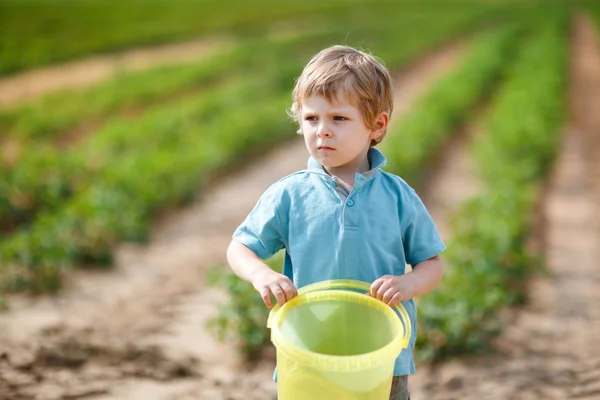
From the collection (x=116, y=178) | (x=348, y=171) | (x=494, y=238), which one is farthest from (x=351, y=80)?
(x=116, y=178)

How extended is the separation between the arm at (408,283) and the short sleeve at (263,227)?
36 cm

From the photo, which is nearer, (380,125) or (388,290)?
(388,290)

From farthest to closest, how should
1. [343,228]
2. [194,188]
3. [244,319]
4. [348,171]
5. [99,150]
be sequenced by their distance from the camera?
1. [99,150]
2. [194,188]
3. [244,319]
4. [348,171]
5. [343,228]

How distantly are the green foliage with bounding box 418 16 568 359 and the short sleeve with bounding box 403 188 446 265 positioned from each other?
6.53ft

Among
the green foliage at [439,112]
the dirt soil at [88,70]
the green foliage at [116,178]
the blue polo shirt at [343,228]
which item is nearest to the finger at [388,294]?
the blue polo shirt at [343,228]

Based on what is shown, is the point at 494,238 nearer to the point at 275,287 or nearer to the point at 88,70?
the point at 275,287

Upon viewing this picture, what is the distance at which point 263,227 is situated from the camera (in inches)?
85.4

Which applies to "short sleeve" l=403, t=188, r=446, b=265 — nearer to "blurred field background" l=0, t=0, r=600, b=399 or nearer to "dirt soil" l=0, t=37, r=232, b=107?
"blurred field background" l=0, t=0, r=600, b=399

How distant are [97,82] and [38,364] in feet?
35.7

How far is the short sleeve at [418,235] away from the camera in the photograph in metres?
2.19

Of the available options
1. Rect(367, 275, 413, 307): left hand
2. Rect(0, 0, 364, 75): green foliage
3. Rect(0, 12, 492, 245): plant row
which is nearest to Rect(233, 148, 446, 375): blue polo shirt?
Rect(367, 275, 413, 307): left hand

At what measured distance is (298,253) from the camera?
2.16 metres

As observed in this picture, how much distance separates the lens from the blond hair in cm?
205

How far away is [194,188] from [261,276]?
560 centimetres
